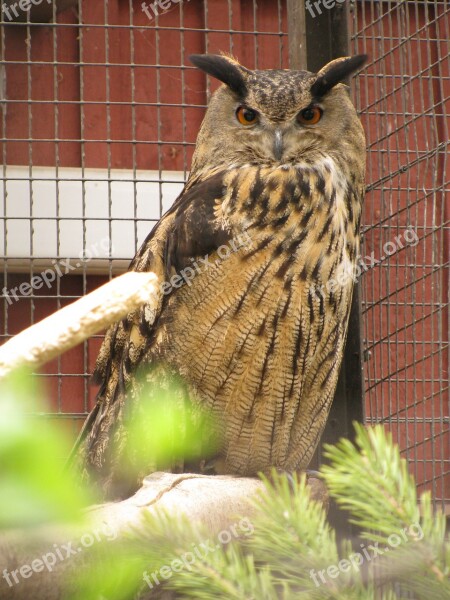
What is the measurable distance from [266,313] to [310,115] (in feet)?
2.13

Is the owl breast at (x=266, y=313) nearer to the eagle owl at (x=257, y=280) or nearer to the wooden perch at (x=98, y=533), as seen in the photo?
the eagle owl at (x=257, y=280)

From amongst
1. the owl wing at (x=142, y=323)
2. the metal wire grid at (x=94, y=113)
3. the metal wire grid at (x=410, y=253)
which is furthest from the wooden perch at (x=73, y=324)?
the metal wire grid at (x=94, y=113)

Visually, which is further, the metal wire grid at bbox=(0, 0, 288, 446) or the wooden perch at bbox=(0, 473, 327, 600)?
the metal wire grid at bbox=(0, 0, 288, 446)

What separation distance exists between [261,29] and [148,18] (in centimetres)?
45

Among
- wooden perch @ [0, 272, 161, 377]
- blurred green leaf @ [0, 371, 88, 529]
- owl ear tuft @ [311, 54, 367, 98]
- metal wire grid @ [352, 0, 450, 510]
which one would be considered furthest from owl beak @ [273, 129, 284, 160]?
blurred green leaf @ [0, 371, 88, 529]

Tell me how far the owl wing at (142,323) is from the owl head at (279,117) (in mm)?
152

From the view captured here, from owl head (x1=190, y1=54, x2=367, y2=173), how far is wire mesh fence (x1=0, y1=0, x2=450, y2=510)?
36 cm

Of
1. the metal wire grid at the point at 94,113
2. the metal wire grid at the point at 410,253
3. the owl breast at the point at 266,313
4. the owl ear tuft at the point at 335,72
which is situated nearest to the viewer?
the owl breast at the point at 266,313

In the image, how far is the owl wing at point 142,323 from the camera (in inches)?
90.2

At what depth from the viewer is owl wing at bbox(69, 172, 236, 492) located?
90.2 inches

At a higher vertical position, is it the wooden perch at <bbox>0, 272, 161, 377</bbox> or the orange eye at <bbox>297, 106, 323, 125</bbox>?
the orange eye at <bbox>297, 106, 323, 125</bbox>

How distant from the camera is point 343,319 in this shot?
7.80 ft

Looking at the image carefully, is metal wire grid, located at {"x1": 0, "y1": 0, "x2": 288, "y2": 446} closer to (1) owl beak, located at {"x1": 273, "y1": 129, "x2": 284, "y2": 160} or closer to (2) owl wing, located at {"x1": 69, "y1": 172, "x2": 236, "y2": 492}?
(2) owl wing, located at {"x1": 69, "y1": 172, "x2": 236, "y2": 492}

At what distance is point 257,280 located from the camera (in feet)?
7.34
